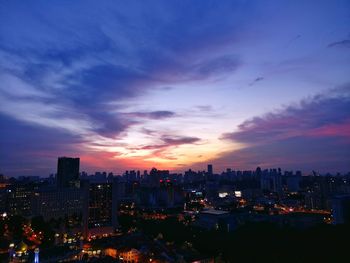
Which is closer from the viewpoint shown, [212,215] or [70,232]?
[70,232]

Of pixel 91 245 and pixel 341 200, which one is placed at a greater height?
pixel 341 200

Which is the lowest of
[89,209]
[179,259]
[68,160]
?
[179,259]

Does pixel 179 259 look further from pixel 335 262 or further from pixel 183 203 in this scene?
pixel 183 203

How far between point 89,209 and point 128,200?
21388 mm

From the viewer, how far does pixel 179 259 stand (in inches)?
533

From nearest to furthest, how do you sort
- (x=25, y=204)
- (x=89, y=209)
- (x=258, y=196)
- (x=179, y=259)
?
(x=179, y=259)
(x=89, y=209)
(x=25, y=204)
(x=258, y=196)

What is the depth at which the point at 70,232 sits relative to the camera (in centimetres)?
2000

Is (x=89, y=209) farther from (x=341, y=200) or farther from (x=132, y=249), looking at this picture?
(x=341, y=200)

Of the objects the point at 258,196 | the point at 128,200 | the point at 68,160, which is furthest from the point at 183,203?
the point at 68,160

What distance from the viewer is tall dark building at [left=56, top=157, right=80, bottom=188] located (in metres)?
37.6

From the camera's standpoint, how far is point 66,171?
38281 millimetres

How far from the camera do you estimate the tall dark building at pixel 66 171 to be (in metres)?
37.6

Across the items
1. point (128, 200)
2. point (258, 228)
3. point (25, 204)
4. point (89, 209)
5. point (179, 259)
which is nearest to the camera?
point (179, 259)

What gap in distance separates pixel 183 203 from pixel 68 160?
54.1 ft
